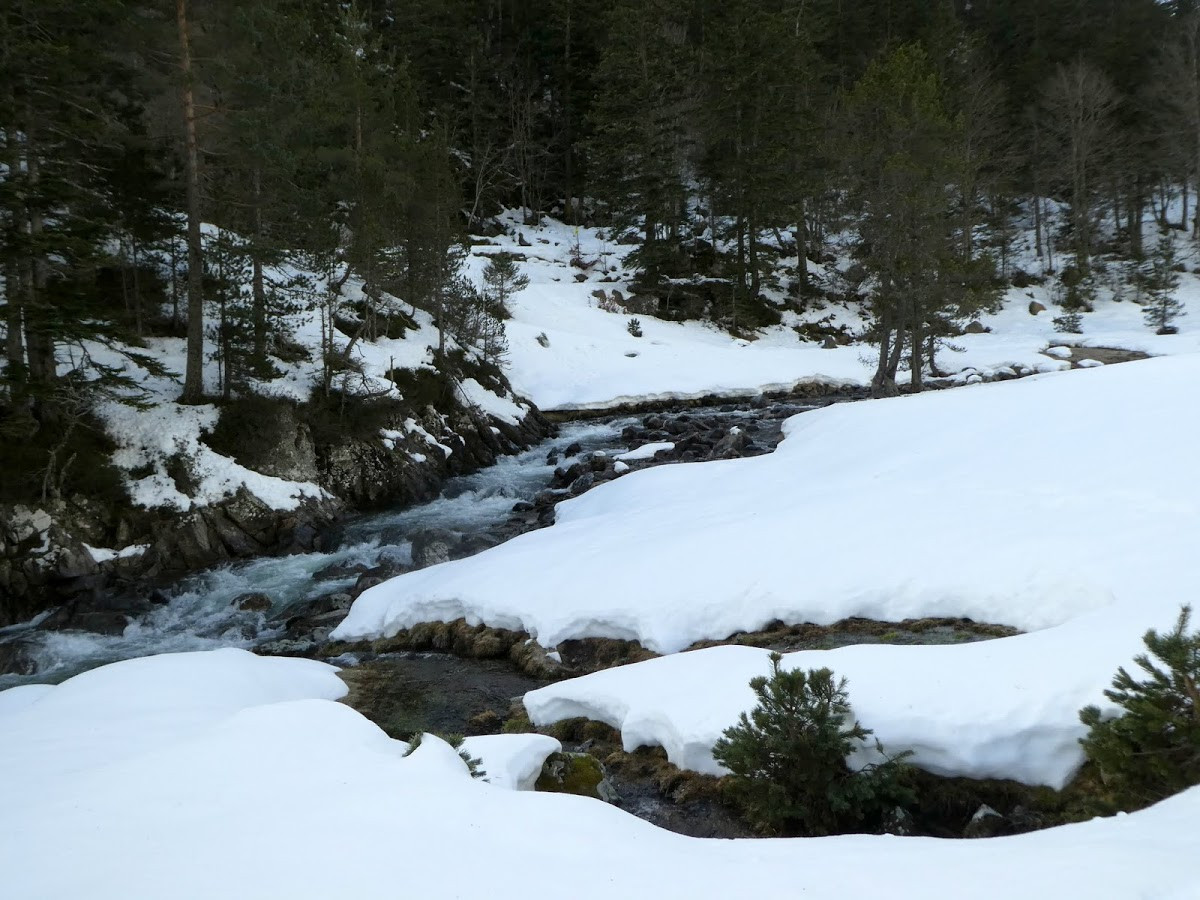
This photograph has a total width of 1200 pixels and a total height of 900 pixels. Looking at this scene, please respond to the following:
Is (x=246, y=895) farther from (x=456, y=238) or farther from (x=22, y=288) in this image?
(x=456, y=238)

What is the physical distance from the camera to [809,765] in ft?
16.5

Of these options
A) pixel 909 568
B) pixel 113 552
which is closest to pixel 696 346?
pixel 113 552

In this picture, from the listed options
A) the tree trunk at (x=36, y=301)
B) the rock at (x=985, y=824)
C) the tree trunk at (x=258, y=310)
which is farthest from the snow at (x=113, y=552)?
the rock at (x=985, y=824)

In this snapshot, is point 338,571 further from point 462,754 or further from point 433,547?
point 462,754

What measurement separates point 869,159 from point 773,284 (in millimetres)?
22034

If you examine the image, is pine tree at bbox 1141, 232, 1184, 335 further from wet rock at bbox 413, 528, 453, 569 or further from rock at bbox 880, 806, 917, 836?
rock at bbox 880, 806, 917, 836

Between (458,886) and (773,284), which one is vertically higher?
(773,284)

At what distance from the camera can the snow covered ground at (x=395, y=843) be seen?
10.8 feet

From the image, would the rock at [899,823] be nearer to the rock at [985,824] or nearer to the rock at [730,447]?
the rock at [985,824]

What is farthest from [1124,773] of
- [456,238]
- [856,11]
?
[856,11]

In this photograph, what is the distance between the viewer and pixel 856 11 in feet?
170

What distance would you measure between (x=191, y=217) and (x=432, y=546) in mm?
8702

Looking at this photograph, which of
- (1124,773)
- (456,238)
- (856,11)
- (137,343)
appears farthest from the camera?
(856,11)

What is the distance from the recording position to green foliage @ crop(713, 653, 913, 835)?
5.00 metres
